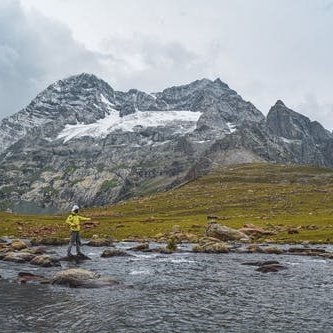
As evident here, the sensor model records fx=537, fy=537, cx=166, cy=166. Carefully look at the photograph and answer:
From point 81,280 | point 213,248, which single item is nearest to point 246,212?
point 213,248

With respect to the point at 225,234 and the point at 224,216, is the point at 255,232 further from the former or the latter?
the point at 224,216

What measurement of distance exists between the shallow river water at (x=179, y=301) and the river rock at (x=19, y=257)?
2.69m

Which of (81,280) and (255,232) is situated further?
(255,232)

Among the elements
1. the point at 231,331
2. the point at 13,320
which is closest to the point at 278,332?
the point at 231,331

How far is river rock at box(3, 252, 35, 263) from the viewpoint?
2255 inches

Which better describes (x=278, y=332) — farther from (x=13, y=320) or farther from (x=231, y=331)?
(x=13, y=320)

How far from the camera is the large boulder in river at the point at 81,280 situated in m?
41.8

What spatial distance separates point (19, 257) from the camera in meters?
57.7

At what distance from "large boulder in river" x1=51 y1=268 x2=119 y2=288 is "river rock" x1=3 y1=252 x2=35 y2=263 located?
15559mm

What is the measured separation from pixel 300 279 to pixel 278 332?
17.5 m

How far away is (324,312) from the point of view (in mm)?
33562

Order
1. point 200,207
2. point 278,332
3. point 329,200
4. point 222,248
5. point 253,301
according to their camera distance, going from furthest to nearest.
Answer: point 200,207
point 329,200
point 222,248
point 253,301
point 278,332

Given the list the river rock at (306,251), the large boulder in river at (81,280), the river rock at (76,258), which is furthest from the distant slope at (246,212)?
the large boulder in river at (81,280)

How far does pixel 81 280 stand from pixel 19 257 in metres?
17.9
